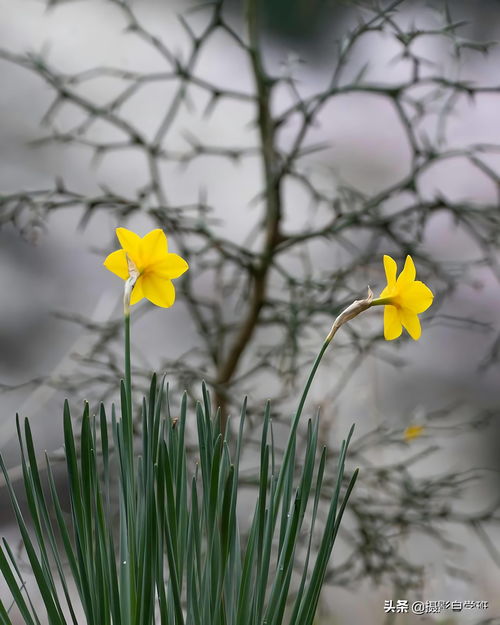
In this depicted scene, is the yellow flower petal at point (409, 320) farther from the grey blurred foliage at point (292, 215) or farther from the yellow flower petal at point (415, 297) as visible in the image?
the grey blurred foliage at point (292, 215)

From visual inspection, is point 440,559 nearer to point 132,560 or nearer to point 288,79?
point 288,79

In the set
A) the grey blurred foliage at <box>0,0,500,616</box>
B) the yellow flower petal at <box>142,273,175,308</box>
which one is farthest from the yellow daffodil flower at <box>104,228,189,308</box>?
the grey blurred foliage at <box>0,0,500,616</box>

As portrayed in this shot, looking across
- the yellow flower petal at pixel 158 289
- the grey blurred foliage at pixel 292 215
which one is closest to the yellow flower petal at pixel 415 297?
the yellow flower petal at pixel 158 289

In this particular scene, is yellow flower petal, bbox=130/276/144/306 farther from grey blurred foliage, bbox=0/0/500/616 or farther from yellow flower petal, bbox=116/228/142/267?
grey blurred foliage, bbox=0/0/500/616

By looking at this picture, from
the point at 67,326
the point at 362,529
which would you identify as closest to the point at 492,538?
the point at 362,529

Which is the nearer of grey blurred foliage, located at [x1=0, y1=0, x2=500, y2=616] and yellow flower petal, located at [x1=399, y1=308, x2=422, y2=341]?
yellow flower petal, located at [x1=399, y1=308, x2=422, y2=341]

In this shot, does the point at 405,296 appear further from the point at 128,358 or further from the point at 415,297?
the point at 128,358

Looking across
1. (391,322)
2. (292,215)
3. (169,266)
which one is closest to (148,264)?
(169,266)
